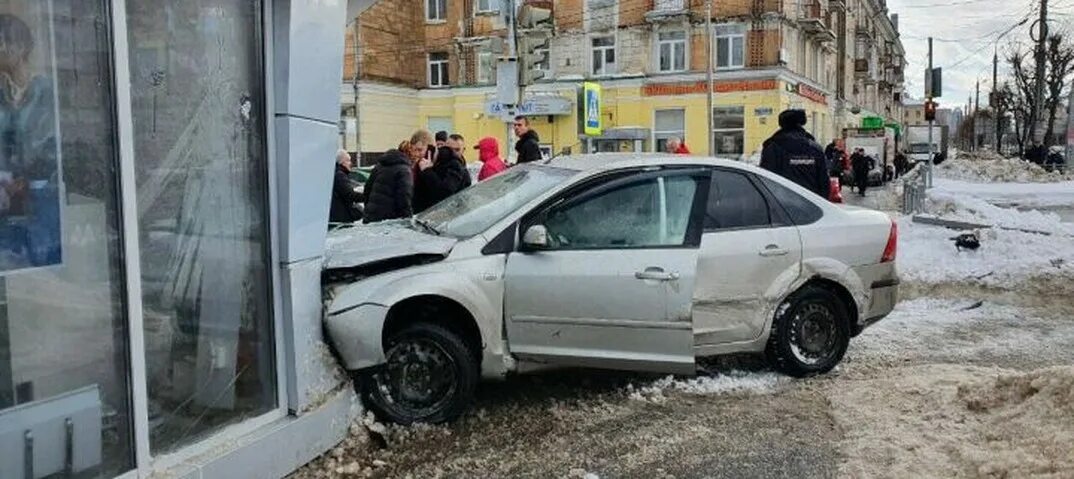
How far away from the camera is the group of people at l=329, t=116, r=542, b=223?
7.91 meters

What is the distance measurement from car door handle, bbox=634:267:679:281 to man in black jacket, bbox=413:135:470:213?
11.0 ft

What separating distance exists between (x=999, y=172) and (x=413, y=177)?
34492 millimetres

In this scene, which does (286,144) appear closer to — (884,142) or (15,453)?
(15,453)

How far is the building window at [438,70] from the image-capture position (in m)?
Answer: 44.3

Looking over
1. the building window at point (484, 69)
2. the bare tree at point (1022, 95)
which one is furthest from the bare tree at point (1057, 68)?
the building window at point (484, 69)

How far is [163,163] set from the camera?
157 inches

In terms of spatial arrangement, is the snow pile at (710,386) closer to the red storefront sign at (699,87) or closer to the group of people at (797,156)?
the group of people at (797,156)

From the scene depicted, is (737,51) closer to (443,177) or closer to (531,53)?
(531,53)

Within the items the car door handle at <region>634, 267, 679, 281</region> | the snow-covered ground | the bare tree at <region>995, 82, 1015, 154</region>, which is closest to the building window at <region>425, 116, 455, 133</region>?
the snow-covered ground

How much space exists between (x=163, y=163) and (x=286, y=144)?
0.70m

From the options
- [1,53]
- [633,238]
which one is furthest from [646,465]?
[1,53]

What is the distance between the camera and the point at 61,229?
11.6 ft

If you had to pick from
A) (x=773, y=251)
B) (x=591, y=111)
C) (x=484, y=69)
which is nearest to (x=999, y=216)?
(x=591, y=111)

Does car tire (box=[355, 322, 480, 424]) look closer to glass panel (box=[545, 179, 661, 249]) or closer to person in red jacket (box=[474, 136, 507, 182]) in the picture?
glass panel (box=[545, 179, 661, 249])
